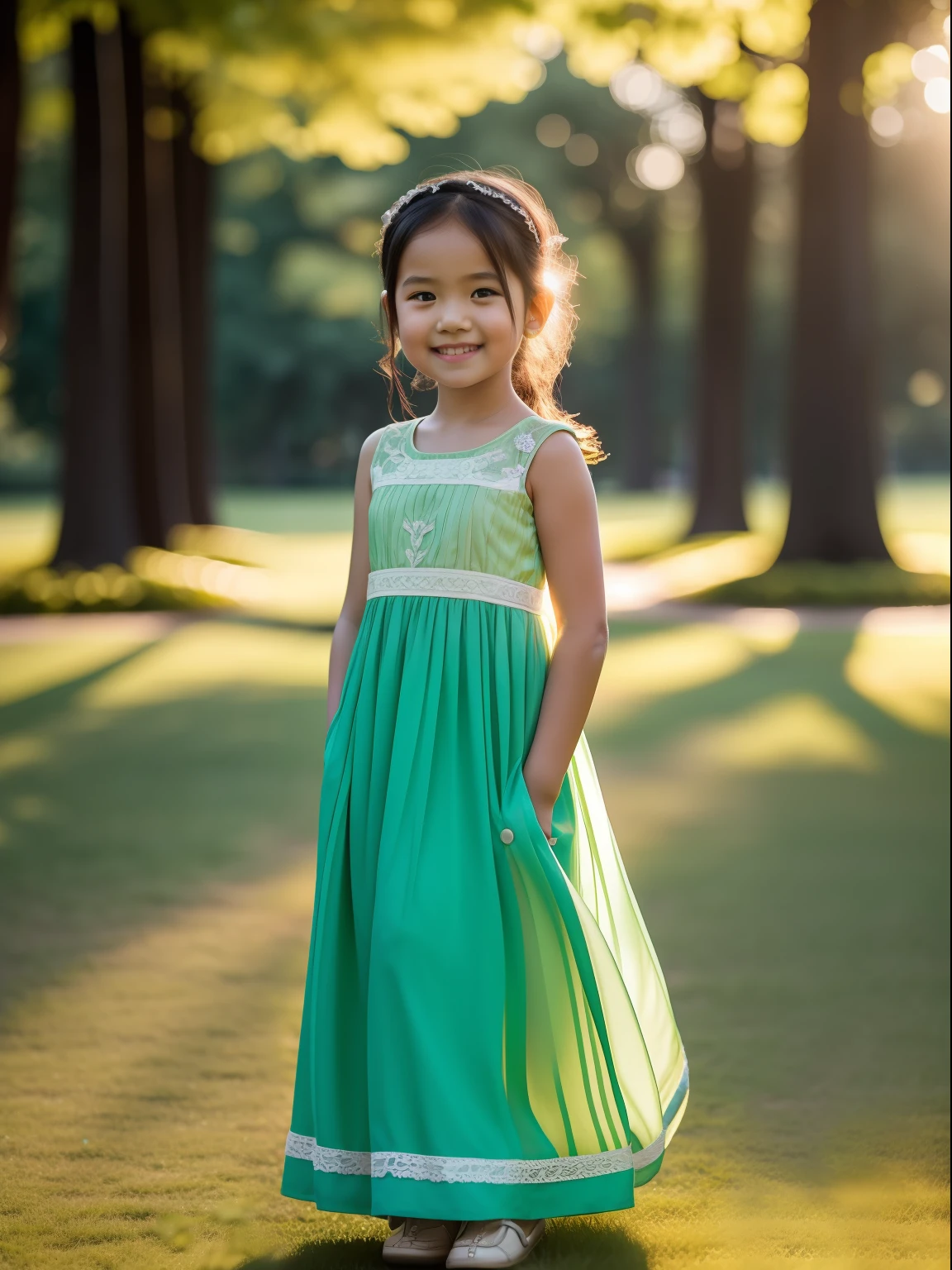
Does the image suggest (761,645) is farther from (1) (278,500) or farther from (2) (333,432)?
(2) (333,432)

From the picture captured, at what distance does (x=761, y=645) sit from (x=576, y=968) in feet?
31.4

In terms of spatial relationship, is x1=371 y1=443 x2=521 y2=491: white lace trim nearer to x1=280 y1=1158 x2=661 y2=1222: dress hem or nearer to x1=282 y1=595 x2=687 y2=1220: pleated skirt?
x1=282 y1=595 x2=687 y2=1220: pleated skirt

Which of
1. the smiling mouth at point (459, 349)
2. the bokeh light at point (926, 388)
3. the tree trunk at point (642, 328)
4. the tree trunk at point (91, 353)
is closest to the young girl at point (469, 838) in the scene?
the smiling mouth at point (459, 349)

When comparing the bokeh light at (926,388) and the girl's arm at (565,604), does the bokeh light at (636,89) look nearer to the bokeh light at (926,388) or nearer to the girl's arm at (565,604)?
the bokeh light at (926,388)

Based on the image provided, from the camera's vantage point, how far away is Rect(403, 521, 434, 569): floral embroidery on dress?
2.70 meters

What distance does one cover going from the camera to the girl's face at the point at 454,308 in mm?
2631

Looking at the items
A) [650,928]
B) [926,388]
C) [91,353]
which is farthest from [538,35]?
[926,388]

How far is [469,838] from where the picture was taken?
260 centimetres

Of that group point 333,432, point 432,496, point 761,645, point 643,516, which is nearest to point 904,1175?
point 432,496

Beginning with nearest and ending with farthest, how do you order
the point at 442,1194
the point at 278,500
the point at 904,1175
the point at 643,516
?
the point at 442,1194 < the point at 904,1175 < the point at 643,516 < the point at 278,500

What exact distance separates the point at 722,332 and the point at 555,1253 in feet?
70.5

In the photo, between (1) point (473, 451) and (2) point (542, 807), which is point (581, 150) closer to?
(1) point (473, 451)

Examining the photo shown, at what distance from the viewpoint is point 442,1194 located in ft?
8.25

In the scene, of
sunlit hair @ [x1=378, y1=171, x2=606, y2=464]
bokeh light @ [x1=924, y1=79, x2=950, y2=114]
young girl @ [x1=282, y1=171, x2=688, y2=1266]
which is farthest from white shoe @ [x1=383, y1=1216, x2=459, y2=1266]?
bokeh light @ [x1=924, y1=79, x2=950, y2=114]
